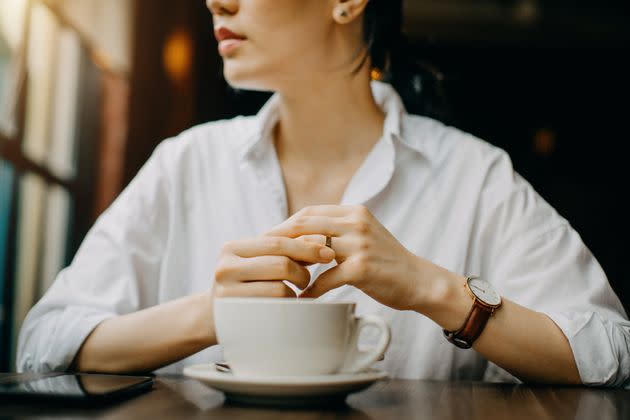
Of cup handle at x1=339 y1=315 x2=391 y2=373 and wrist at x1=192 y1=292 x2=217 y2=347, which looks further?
wrist at x1=192 y1=292 x2=217 y2=347

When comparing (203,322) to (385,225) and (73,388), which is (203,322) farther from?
(385,225)

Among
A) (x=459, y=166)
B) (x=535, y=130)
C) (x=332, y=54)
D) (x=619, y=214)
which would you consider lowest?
(x=619, y=214)

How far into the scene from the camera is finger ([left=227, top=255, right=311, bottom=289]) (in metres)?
0.77

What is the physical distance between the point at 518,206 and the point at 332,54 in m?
0.44

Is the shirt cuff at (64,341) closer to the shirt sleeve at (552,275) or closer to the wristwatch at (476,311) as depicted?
the wristwatch at (476,311)

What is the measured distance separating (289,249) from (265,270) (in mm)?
36

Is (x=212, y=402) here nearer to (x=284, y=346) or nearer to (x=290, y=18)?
(x=284, y=346)

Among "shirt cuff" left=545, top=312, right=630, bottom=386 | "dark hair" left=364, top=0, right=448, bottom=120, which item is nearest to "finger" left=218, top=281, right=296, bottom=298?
"shirt cuff" left=545, top=312, right=630, bottom=386

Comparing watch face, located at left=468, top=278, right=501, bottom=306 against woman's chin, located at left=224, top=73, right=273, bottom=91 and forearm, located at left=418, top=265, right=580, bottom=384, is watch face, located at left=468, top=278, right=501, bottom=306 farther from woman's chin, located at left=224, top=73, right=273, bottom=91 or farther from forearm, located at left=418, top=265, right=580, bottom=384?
woman's chin, located at left=224, top=73, right=273, bottom=91

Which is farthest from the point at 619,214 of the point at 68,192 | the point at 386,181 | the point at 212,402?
the point at 212,402

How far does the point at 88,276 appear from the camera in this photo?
1.15 metres

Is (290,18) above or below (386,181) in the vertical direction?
above

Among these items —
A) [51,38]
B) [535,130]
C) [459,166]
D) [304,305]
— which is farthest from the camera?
[535,130]

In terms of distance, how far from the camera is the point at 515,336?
0.93 meters
